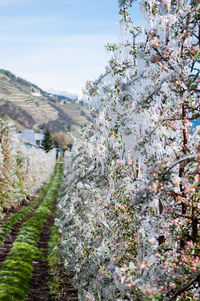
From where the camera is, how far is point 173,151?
3459 mm

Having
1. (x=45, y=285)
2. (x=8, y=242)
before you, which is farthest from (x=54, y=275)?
(x=8, y=242)

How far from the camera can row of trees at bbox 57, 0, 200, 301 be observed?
8.82 feet

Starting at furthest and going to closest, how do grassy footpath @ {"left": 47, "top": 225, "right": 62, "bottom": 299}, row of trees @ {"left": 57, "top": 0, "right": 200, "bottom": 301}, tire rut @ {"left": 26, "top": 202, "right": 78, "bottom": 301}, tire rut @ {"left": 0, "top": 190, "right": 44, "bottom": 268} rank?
tire rut @ {"left": 0, "top": 190, "right": 44, "bottom": 268}
grassy footpath @ {"left": 47, "top": 225, "right": 62, "bottom": 299}
tire rut @ {"left": 26, "top": 202, "right": 78, "bottom": 301}
row of trees @ {"left": 57, "top": 0, "right": 200, "bottom": 301}

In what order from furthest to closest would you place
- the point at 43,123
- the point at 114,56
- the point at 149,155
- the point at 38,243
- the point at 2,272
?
→ the point at 43,123, the point at 38,243, the point at 2,272, the point at 114,56, the point at 149,155

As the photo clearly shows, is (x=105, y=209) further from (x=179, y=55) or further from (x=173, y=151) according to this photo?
(x=179, y=55)

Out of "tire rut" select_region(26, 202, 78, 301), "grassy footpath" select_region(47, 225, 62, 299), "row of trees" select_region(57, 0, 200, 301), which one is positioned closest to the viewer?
"row of trees" select_region(57, 0, 200, 301)

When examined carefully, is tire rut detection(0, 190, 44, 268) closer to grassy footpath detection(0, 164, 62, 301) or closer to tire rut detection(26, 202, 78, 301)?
grassy footpath detection(0, 164, 62, 301)

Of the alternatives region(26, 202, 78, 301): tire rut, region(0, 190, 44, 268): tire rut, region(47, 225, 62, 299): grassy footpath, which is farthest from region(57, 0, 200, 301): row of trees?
region(0, 190, 44, 268): tire rut

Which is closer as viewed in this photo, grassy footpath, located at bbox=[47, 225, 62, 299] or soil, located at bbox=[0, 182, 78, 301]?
soil, located at bbox=[0, 182, 78, 301]

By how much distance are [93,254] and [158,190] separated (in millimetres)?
3235

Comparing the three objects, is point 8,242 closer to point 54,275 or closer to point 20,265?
point 20,265

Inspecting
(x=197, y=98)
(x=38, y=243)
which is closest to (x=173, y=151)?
(x=197, y=98)

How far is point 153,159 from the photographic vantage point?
128 inches

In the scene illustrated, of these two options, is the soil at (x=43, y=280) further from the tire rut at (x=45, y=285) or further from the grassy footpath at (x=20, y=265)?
the grassy footpath at (x=20, y=265)
